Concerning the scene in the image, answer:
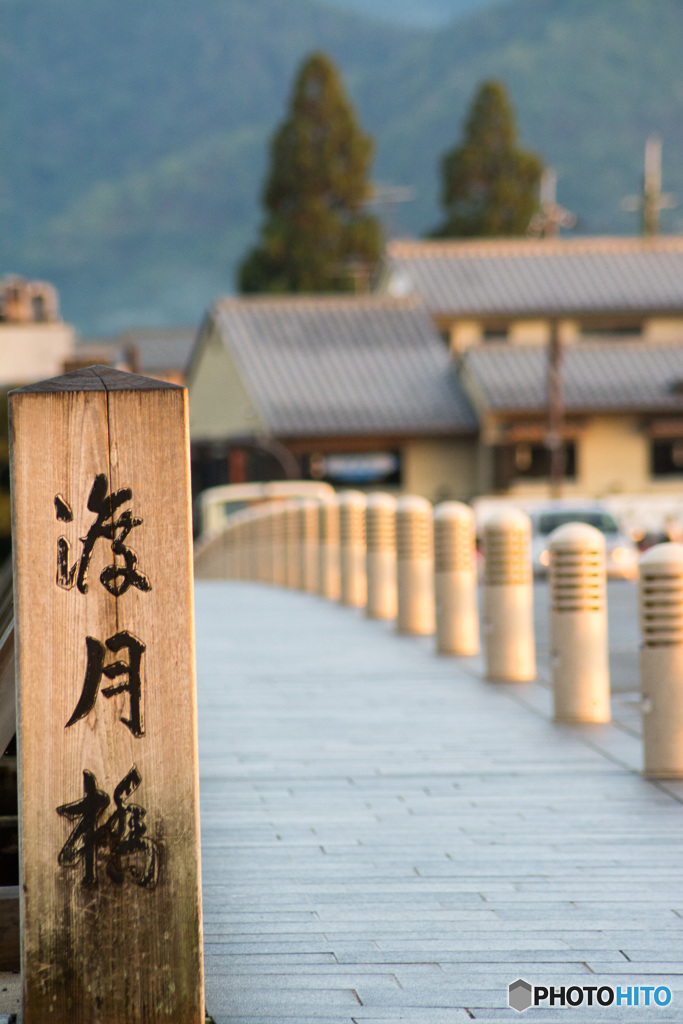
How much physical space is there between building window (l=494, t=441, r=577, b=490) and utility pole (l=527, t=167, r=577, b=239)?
13.9 metres

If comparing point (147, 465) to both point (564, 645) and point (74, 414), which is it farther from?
point (564, 645)

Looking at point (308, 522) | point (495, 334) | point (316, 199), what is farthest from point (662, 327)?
point (308, 522)

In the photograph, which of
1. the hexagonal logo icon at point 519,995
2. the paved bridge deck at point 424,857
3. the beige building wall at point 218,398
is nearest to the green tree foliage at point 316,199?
the beige building wall at point 218,398

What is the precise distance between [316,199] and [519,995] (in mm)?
66795

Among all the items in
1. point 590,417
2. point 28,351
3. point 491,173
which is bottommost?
point 590,417

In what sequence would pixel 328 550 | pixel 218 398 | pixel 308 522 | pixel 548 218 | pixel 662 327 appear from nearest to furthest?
pixel 328 550 < pixel 308 522 < pixel 662 327 < pixel 218 398 < pixel 548 218

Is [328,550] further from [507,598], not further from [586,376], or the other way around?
[586,376]

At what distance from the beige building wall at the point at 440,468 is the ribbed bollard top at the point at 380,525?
33860mm

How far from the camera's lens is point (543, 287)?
2196 inches

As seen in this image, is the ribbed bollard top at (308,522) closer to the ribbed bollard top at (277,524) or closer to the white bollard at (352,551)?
the ribbed bollard top at (277,524)

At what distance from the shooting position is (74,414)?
3984mm

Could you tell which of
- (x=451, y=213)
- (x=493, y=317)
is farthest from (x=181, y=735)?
(x=451, y=213)

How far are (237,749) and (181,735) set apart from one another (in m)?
4.80

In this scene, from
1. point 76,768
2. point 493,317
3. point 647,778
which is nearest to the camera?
point 76,768
